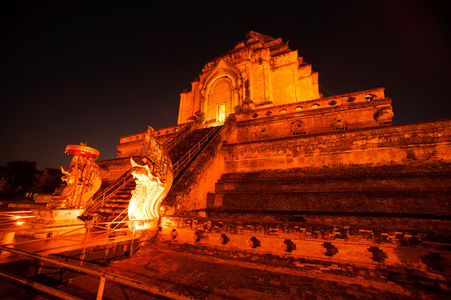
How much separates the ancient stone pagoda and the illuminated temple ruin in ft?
0.09

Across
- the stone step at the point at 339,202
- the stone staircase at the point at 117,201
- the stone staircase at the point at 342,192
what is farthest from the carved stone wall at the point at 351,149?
the stone staircase at the point at 117,201

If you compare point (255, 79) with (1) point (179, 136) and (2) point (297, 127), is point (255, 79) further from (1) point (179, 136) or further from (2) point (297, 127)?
(1) point (179, 136)

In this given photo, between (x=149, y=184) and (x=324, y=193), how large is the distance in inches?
232

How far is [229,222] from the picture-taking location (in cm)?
472

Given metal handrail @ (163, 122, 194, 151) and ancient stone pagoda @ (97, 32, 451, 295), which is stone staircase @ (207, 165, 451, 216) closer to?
ancient stone pagoda @ (97, 32, 451, 295)

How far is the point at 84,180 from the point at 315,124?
11401 millimetres

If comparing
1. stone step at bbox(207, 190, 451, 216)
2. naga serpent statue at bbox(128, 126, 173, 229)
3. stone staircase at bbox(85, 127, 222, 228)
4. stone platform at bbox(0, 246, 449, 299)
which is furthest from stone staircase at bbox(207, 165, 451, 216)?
naga serpent statue at bbox(128, 126, 173, 229)

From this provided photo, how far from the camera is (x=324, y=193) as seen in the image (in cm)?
647

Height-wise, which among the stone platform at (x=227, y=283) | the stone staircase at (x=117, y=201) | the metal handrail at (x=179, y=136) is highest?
the metal handrail at (x=179, y=136)

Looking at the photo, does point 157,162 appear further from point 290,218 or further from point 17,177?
point 17,177

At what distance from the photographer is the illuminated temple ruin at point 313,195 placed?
11.9 feet

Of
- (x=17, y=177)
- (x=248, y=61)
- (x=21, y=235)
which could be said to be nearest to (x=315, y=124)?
(x=248, y=61)

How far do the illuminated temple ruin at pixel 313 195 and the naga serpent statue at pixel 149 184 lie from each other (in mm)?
29

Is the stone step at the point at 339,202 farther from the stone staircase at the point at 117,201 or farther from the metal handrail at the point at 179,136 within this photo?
the metal handrail at the point at 179,136
